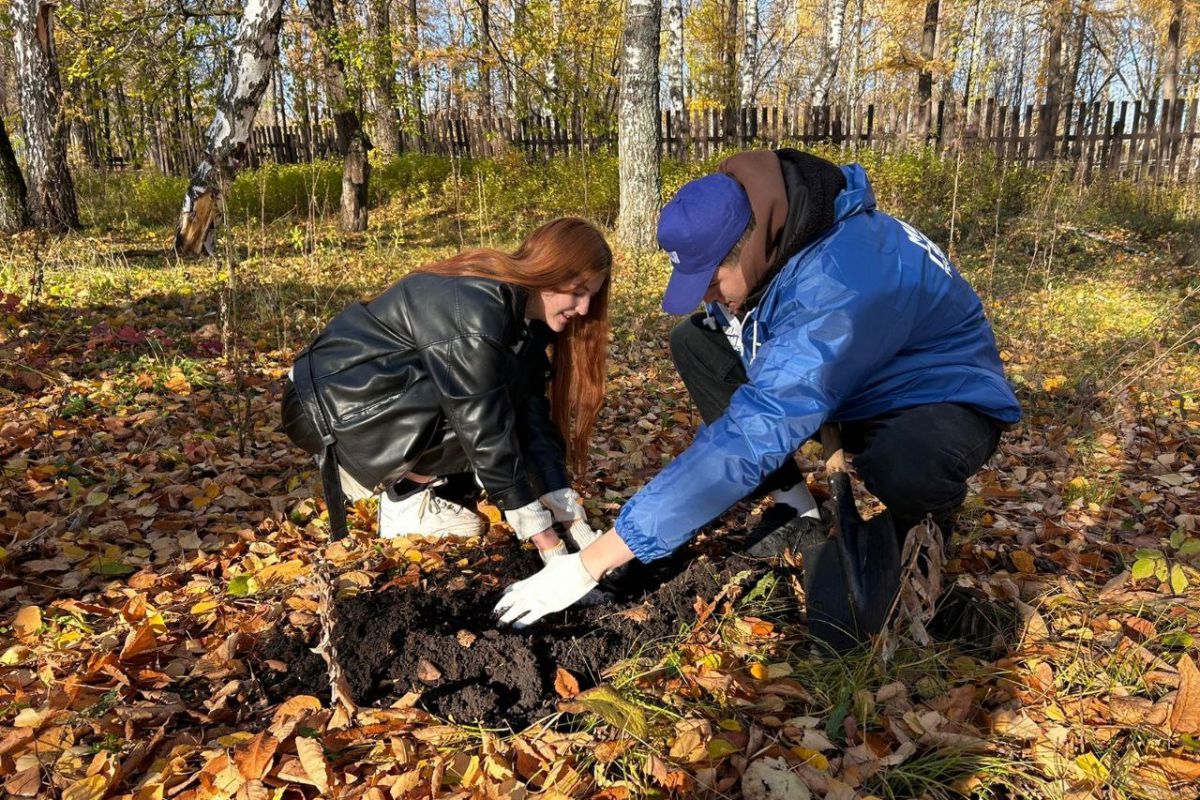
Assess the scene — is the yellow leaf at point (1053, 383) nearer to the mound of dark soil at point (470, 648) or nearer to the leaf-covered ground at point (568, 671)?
the leaf-covered ground at point (568, 671)

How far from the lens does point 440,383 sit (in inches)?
90.3

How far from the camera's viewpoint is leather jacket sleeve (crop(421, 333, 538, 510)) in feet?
7.41

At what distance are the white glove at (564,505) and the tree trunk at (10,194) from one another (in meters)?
7.66

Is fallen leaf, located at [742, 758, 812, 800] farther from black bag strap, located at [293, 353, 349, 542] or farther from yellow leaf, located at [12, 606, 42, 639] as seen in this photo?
yellow leaf, located at [12, 606, 42, 639]

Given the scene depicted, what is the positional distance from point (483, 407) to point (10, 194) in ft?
25.4

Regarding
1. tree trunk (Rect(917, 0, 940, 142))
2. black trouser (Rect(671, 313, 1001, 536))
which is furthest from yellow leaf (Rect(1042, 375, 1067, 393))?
tree trunk (Rect(917, 0, 940, 142))

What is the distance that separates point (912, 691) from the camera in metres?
1.90

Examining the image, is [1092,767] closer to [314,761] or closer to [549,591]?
[549,591]

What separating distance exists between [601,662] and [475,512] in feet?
3.52

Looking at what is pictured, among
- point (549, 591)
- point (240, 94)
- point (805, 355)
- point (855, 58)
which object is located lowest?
point (549, 591)

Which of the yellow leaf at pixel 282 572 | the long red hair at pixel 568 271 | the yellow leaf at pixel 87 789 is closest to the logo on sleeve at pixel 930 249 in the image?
the long red hair at pixel 568 271

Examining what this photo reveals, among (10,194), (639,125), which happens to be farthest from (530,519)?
(10,194)

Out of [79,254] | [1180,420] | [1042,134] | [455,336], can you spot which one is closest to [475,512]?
[455,336]

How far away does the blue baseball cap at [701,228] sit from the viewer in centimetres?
180
